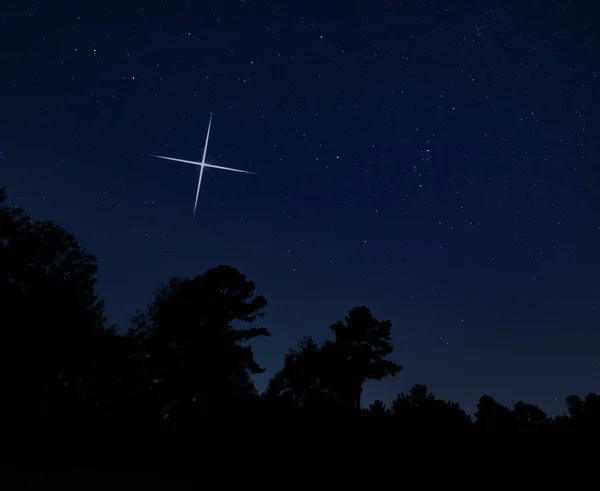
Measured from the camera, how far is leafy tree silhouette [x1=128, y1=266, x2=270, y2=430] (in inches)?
1212

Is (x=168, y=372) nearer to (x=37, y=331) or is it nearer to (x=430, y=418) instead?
(x=37, y=331)

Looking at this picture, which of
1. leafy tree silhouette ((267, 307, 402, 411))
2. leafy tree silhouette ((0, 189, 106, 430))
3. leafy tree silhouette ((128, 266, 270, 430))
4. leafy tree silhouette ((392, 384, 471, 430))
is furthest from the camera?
leafy tree silhouette ((267, 307, 402, 411))

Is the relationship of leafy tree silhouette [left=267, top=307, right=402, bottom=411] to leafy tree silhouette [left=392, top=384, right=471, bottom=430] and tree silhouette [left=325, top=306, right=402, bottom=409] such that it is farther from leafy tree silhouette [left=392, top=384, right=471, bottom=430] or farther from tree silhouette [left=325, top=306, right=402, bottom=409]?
leafy tree silhouette [left=392, top=384, right=471, bottom=430]

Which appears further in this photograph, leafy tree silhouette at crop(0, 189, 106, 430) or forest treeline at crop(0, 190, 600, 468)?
leafy tree silhouette at crop(0, 189, 106, 430)

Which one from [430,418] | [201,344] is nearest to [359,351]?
[201,344]

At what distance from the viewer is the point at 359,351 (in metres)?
38.8

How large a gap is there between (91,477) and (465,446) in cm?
1095

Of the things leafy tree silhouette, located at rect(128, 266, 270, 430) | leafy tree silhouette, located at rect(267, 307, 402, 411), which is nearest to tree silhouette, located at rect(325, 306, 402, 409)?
leafy tree silhouette, located at rect(267, 307, 402, 411)

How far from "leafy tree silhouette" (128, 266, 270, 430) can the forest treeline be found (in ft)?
0.25

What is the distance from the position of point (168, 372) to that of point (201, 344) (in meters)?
3.00

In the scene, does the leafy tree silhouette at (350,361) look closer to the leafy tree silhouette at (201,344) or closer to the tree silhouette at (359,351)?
the tree silhouette at (359,351)

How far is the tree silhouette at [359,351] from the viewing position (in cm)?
3778

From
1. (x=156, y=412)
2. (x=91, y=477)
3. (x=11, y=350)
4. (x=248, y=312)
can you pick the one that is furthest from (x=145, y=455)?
(x=248, y=312)

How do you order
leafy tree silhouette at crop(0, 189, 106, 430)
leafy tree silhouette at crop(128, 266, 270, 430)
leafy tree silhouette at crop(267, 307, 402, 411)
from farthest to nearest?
leafy tree silhouette at crop(267, 307, 402, 411), leafy tree silhouette at crop(128, 266, 270, 430), leafy tree silhouette at crop(0, 189, 106, 430)
